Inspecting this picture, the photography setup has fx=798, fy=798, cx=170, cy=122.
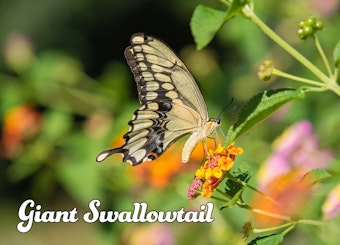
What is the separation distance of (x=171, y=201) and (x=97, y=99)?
74 cm

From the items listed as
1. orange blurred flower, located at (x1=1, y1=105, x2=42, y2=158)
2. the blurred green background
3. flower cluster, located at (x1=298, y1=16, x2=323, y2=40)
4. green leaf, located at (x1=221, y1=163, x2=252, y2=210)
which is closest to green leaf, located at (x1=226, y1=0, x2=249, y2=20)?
flower cluster, located at (x1=298, y1=16, x2=323, y2=40)

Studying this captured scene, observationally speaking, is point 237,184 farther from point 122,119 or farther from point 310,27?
point 122,119

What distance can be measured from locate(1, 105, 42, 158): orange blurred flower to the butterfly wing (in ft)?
3.34

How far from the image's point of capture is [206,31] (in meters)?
1.08

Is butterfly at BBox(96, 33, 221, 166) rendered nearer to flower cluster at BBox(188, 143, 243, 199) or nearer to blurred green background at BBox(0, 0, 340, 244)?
Answer: flower cluster at BBox(188, 143, 243, 199)

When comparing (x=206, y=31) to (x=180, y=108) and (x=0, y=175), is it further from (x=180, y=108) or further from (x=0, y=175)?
(x=0, y=175)

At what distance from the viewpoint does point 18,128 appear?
2.35 m

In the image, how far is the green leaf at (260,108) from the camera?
1060mm

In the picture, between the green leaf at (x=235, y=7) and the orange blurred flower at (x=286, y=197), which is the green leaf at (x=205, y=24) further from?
the orange blurred flower at (x=286, y=197)

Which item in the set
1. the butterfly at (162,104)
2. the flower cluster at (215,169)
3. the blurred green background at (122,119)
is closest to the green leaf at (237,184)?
the flower cluster at (215,169)

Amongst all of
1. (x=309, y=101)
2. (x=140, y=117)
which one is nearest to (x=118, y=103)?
(x=309, y=101)

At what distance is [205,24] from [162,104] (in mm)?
245

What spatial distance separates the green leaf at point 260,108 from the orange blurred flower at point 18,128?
134 centimetres

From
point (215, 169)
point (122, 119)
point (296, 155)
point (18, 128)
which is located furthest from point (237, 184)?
point (18, 128)
